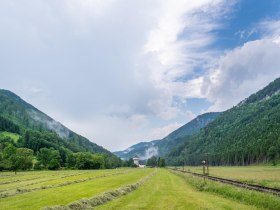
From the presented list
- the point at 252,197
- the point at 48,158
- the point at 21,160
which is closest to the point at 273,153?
the point at 48,158

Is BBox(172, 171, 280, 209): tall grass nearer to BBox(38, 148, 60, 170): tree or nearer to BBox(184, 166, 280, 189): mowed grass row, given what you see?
BBox(184, 166, 280, 189): mowed grass row

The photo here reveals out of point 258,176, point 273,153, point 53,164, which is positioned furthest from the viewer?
point 53,164

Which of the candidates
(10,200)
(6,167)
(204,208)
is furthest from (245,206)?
(6,167)

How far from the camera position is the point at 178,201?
39.6 metres

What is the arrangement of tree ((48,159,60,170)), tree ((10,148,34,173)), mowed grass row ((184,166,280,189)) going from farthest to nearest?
tree ((48,159,60,170)), tree ((10,148,34,173)), mowed grass row ((184,166,280,189))

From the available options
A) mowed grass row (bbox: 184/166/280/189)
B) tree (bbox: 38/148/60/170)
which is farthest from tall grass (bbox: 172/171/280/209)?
tree (bbox: 38/148/60/170)

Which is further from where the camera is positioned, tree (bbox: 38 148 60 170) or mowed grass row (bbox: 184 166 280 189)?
tree (bbox: 38 148 60 170)

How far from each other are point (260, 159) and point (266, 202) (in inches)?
6735

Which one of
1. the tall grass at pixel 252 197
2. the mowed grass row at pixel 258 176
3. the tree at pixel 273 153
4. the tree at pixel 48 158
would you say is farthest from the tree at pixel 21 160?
the tall grass at pixel 252 197

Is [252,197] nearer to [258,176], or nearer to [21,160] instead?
[258,176]

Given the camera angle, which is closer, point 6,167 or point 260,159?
point 6,167

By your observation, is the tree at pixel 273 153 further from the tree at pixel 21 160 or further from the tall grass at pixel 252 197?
the tall grass at pixel 252 197

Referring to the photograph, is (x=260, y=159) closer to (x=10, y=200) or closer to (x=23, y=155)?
(x=23, y=155)

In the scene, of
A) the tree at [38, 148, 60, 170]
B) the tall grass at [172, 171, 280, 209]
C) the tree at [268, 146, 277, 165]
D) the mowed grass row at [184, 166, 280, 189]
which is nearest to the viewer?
the tall grass at [172, 171, 280, 209]
